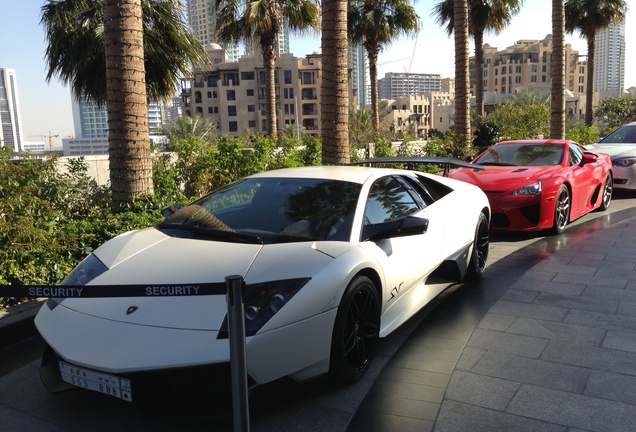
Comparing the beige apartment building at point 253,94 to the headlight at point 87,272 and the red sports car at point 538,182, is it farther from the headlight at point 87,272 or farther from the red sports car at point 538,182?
the headlight at point 87,272

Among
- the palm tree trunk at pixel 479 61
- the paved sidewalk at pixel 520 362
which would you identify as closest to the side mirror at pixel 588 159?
the paved sidewalk at pixel 520 362

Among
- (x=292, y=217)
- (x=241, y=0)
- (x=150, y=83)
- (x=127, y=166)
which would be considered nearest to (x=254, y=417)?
(x=292, y=217)

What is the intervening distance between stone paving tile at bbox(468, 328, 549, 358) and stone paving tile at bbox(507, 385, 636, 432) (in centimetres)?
60

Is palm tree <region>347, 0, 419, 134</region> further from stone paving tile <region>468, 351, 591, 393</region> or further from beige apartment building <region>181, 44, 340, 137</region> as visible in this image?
beige apartment building <region>181, 44, 340, 137</region>

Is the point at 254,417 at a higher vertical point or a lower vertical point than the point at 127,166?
lower

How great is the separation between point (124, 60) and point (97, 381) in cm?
468

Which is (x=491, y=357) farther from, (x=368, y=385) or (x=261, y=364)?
(x=261, y=364)

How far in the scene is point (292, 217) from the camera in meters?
3.75

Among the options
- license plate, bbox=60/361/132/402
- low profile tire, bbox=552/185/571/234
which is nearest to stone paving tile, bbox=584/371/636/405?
license plate, bbox=60/361/132/402

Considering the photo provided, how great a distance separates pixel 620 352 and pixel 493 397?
1.26m

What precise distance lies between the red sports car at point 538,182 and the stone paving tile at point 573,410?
4447 millimetres

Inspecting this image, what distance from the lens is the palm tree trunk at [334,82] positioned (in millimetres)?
8719

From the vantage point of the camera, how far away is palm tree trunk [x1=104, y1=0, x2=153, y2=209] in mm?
6332

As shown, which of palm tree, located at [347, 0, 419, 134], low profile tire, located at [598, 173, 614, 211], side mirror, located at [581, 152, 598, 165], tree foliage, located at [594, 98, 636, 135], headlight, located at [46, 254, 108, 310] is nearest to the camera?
headlight, located at [46, 254, 108, 310]
